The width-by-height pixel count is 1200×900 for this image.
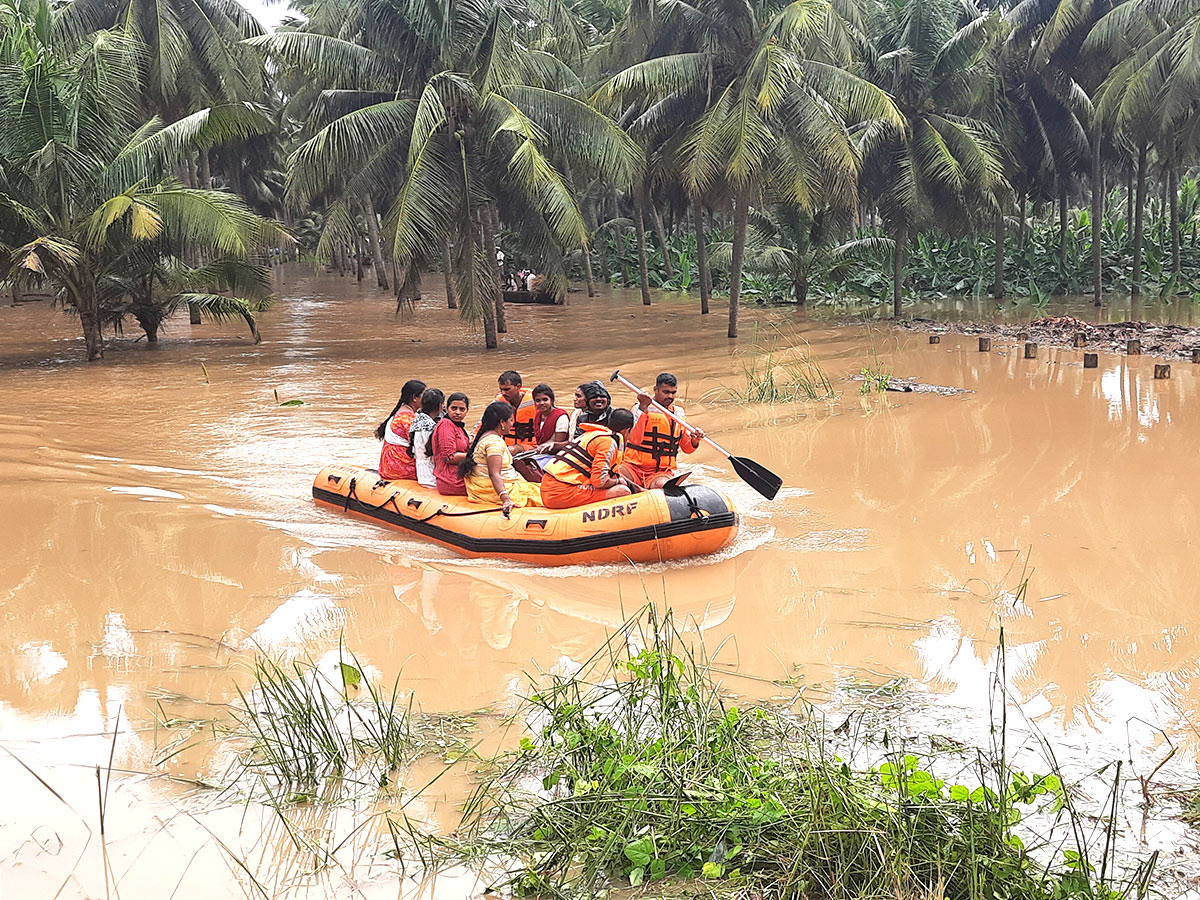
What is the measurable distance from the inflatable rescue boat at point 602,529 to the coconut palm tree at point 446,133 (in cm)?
925

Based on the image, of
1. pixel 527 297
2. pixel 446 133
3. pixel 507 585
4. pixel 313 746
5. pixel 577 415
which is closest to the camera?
pixel 313 746

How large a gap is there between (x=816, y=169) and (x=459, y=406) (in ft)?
40.5

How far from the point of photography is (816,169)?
730 inches

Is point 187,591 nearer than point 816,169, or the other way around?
point 187,591

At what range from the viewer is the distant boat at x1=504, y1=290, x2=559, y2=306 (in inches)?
1159

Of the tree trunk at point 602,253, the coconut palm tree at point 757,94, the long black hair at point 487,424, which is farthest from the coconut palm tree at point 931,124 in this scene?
the long black hair at point 487,424

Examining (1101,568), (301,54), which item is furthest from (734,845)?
(301,54)

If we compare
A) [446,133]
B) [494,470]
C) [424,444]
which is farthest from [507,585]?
[446,133]

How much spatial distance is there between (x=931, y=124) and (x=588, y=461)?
16.6 metres

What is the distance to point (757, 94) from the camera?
678 inches

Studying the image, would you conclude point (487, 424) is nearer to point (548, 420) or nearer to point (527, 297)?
point (548, 420)

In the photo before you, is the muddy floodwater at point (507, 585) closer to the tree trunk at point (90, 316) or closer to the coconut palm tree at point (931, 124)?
the tree trunk at point (90, 316)

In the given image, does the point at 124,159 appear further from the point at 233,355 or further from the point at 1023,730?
the point at 1023,730

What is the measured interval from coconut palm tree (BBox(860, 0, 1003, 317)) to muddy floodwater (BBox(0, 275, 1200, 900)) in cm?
757
